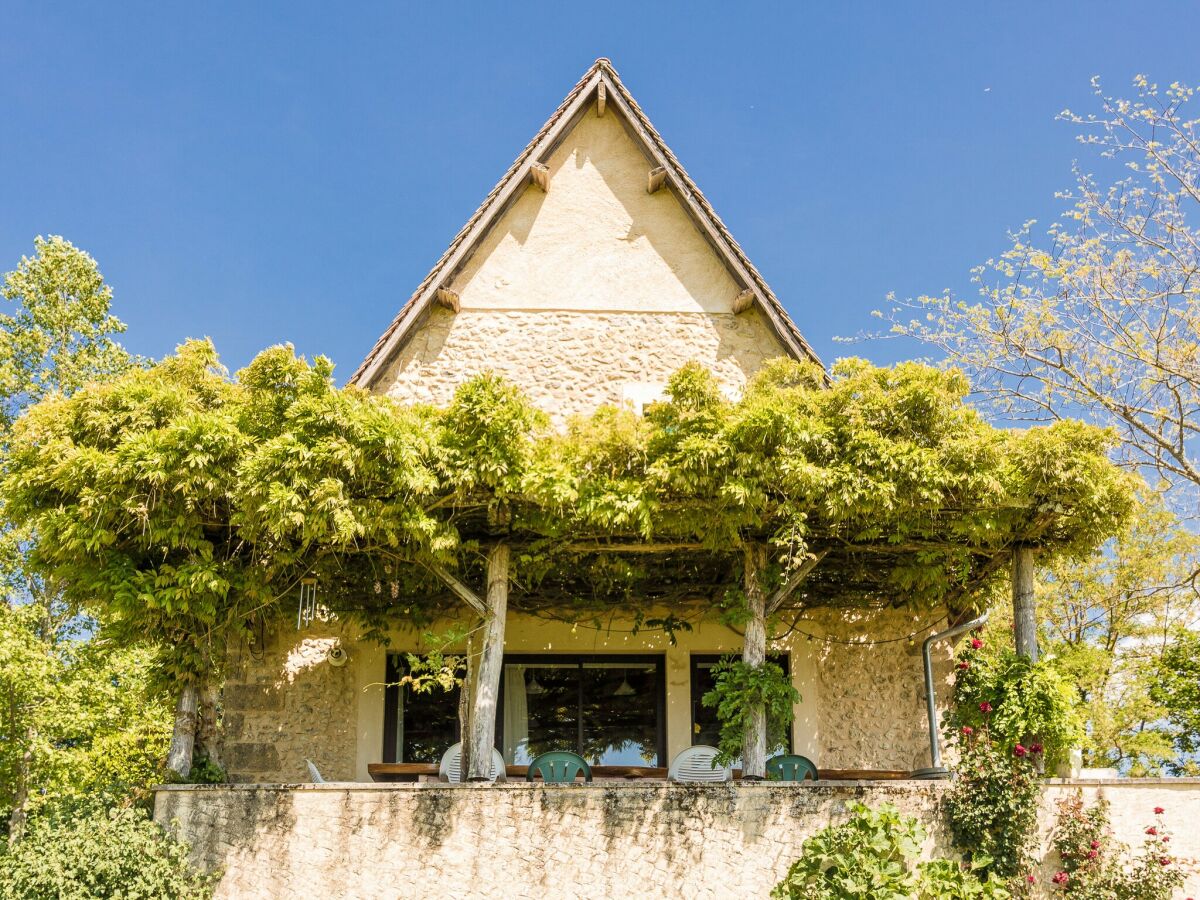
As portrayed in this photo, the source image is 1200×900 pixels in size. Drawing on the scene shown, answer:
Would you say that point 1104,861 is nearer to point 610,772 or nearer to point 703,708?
point 610,772

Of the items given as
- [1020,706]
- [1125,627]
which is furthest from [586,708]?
[1125,627]

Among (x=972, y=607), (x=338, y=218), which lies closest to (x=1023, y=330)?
(x=972, y=607)

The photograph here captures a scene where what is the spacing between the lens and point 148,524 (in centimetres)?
1051

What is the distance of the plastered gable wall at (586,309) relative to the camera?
14.2 meters

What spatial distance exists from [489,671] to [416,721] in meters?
3.48

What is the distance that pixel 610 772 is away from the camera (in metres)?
12.3

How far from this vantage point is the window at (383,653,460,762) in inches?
543

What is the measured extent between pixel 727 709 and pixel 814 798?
3.69ft

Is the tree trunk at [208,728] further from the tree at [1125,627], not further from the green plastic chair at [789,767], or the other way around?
the tree at [1125,627]

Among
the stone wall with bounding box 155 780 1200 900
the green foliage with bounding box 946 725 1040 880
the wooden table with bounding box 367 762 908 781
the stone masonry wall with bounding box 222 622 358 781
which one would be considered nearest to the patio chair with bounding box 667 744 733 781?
the wooden table with bounding box 367 762 908 781

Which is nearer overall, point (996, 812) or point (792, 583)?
point (996, 812)

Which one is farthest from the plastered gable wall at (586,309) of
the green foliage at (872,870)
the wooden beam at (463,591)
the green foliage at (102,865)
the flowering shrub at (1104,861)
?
the flowering shrub at (1104,861)

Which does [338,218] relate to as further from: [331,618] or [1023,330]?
[1023,330]

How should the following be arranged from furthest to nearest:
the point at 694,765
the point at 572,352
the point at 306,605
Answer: the point at 572,352 < the point at 306,605 < the point at 694,765
